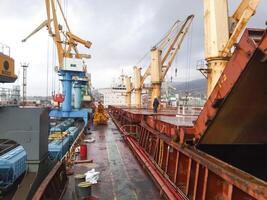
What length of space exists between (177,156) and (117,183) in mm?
2455

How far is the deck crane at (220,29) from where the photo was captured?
13.6m

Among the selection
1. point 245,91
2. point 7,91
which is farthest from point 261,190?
point 7,91

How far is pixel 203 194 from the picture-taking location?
5.20m

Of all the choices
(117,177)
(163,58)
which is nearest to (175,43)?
(163,58)

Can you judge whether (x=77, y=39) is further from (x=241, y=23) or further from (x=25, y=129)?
(x=25, y=129)

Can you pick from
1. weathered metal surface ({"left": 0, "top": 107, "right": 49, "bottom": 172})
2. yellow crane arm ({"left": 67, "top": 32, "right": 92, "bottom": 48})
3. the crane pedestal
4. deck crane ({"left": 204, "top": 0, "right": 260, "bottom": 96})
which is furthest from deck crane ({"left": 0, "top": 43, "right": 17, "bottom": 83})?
yellow crane arm ({"left": 67, "top": 32, "right": 92, "bottom": 48})

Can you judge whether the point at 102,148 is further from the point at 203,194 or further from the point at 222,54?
the point at 203,194

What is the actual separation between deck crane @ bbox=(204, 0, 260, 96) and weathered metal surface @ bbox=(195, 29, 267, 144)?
307 inches

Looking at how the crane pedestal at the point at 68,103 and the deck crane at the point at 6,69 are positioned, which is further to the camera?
the crane pedestal at the point at 68,103

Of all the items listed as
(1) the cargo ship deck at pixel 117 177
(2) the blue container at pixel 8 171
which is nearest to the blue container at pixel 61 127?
(1) the cargo ship deck at pixel 117 177

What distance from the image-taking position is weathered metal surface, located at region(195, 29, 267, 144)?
14.8 feet

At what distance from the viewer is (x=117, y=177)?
29.7ft

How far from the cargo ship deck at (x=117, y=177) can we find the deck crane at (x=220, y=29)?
22.0ft

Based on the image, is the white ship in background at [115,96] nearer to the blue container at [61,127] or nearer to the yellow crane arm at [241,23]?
the blue container at [61,127]
